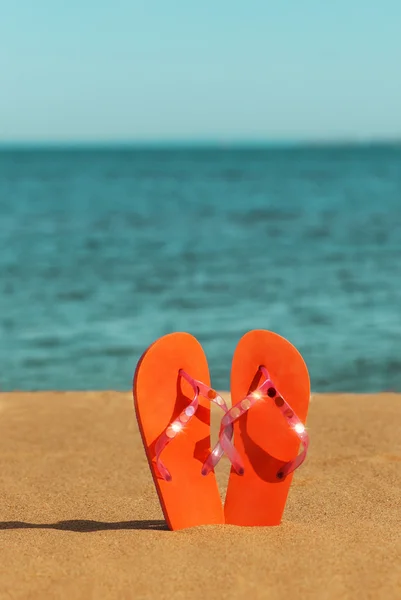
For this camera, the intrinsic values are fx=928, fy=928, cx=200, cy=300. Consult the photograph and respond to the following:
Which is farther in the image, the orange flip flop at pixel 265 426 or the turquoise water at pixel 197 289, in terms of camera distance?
the turquoise water at pixel 197 289

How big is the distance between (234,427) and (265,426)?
97 mm

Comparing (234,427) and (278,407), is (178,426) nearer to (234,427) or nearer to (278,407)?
(234,427)

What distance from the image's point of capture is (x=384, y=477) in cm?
361

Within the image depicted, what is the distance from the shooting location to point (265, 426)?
2893mm

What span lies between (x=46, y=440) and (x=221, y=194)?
90.6 feet

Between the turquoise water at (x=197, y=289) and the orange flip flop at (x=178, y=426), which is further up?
the orange flip flop at (x=178, y=426)

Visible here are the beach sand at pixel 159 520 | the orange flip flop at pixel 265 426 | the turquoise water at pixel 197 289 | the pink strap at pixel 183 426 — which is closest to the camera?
the beach sand at pixel 159 520

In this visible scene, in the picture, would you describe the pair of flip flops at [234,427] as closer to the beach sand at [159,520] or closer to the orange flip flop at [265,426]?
the orange flip flop at [265,426]

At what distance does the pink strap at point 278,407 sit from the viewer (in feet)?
9.17

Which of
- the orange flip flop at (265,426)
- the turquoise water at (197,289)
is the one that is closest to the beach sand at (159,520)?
the orange flip flop at (265,426)

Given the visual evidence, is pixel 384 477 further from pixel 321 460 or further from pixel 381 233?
pixel 381 233

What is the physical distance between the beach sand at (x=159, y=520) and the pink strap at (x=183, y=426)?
0.21 m

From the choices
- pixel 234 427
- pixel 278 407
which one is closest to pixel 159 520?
pixel 234 427

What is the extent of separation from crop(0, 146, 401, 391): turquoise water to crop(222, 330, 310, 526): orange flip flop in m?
3.69
